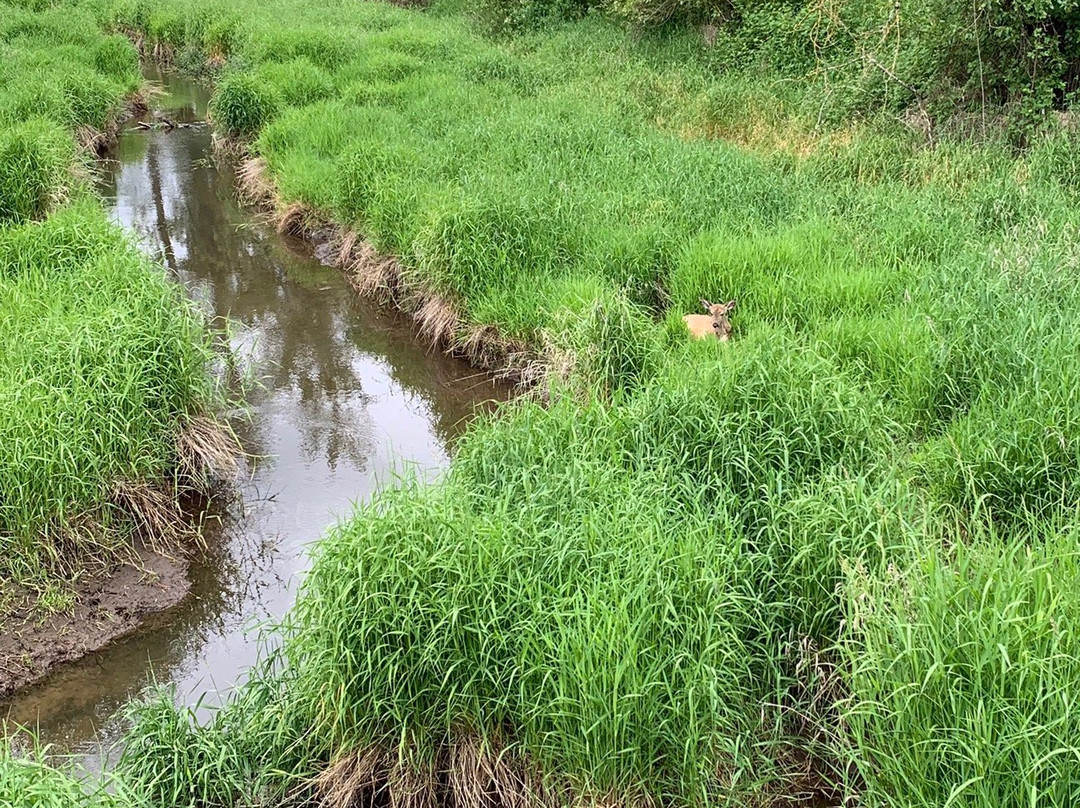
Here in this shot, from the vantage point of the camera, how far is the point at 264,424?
670cm

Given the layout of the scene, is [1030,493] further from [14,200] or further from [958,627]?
[14,200]

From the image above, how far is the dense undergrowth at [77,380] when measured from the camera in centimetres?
479

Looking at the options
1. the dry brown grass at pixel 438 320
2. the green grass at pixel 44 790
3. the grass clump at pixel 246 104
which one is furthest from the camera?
the grass clump at pixel 246 104

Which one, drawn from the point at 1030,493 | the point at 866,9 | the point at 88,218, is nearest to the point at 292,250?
the point at 88,218

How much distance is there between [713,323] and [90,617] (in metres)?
3.93

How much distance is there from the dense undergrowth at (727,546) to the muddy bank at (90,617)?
2.97 feet

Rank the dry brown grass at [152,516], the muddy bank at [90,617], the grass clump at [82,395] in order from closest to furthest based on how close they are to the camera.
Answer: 1. the muddy bank at [90,617]
2. the grass clump at [82,395]
3. the dry brown grass at [152,516]

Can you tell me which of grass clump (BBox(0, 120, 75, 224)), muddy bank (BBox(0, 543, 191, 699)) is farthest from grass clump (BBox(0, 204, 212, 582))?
grass clump (BBox(0, 120, 75, 224))

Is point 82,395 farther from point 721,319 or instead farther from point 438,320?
point 721,319

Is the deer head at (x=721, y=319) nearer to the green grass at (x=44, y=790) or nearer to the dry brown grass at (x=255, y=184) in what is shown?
the green grass at (x=44, y=790)

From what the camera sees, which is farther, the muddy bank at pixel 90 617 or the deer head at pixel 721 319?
the deer head at pixel 721 319

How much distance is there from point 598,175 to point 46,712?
6.27m

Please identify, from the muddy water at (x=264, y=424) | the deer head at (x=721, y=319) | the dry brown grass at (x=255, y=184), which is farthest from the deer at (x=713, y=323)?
the dry brown grass at (x=255, y=184)

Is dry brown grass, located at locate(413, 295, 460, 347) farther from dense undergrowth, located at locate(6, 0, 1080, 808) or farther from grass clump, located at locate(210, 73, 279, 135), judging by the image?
grass clump, located at locate(210, 73, 279, 135)
